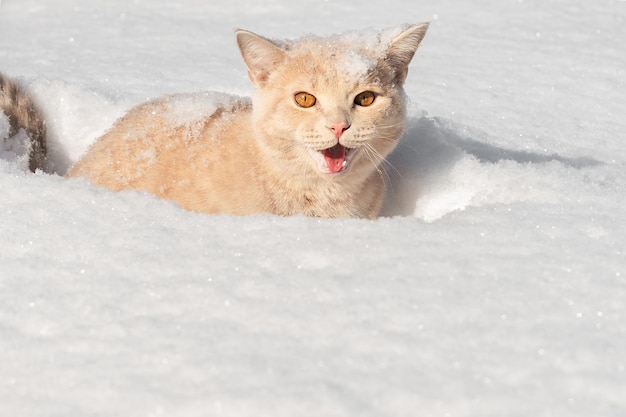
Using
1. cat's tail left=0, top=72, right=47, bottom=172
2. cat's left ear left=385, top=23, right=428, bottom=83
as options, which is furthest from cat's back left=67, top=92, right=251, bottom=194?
cat's left ear left=385, top=23, right=428, bottom=83

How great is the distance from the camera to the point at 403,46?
322cm

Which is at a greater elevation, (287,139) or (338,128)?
(338,128)

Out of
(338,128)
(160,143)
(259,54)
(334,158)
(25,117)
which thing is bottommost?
(25,117)

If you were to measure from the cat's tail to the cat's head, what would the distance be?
124cm

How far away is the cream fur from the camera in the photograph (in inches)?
119

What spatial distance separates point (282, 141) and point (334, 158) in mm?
216

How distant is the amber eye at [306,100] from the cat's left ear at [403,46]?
382 millimetres

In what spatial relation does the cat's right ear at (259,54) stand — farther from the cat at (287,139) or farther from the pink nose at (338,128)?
the pink nose at (338,128)

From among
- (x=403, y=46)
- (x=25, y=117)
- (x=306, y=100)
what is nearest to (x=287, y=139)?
(x=306, y=100)

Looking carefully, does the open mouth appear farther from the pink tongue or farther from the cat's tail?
the cat's tail

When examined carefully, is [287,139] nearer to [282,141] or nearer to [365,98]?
[282,141]

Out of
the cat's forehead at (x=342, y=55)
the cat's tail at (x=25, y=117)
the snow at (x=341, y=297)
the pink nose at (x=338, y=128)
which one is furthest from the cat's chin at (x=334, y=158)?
the cat's tail at (x=25, y=117)

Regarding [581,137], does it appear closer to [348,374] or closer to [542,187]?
[542,187]

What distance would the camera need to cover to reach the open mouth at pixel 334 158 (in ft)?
9.81
